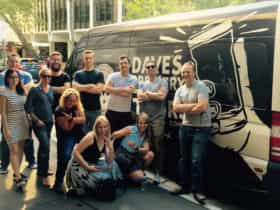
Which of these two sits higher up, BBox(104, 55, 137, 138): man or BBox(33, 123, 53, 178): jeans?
BBox(104, 55, 137, 138): man

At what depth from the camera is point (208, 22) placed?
14.1 ft

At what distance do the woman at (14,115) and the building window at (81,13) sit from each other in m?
33.6

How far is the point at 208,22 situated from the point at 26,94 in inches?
101

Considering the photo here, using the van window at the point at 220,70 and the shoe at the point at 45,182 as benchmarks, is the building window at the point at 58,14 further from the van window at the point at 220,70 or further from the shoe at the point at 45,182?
the van window at the point at 220,70

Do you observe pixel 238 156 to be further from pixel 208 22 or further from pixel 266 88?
pixel 208 22

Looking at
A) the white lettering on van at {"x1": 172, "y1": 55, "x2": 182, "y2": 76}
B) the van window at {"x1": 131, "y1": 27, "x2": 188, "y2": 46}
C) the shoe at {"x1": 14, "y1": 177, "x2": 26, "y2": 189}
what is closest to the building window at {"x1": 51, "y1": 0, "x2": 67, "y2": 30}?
the van window at {"x1": 131, "y1": 27, "x2": 188, "y2": 46}

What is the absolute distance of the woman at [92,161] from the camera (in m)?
4.34

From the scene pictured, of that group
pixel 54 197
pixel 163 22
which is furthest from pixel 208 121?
pixel 54 197

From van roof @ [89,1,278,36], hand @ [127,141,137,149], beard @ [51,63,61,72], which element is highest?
van roof @ [89,1,278,36]

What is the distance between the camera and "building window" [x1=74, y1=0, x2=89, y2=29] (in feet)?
123

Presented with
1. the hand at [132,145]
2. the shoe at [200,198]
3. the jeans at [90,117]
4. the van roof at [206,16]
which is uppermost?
the van roof at [206,16]

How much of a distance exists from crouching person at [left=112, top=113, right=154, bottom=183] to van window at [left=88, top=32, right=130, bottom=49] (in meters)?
1.41

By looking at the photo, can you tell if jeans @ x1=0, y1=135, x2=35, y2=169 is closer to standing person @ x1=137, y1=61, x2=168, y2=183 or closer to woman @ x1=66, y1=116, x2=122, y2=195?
woman @ x1=66, y1=116, x2=122, y2=195

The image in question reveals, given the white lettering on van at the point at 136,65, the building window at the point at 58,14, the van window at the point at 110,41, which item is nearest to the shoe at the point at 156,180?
the white lettering on van at the point at 136,65
